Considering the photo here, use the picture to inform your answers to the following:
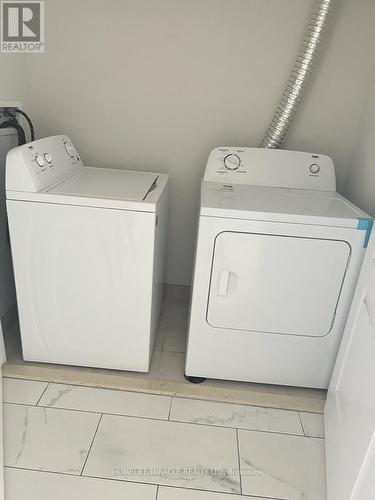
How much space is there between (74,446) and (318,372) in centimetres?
106

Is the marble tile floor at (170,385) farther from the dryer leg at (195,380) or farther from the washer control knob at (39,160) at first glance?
the washer control knob at (39,160)

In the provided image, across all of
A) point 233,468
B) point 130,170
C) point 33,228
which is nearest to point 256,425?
point 233,468

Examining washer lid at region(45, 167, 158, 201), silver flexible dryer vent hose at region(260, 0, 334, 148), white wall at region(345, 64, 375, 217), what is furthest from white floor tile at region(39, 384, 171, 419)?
silver flexible dryer vent hose at region(260, 0, 334, 148)

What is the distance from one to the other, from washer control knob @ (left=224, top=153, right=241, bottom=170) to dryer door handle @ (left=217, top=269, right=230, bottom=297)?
2.24 feet

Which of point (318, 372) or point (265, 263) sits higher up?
point (265, 263)

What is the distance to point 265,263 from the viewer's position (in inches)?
57.9

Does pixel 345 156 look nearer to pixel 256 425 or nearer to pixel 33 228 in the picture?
pixel 256 425

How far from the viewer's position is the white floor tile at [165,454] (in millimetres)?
1286

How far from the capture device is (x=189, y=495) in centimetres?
123

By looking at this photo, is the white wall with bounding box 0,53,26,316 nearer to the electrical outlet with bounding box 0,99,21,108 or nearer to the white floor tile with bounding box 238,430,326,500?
the electrical outlet with bounding box 0,99,21,108

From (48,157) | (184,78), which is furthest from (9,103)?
(184,78)

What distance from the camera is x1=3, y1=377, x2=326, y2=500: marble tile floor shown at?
49.2 inches

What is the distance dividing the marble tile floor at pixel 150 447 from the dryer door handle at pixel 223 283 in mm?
523

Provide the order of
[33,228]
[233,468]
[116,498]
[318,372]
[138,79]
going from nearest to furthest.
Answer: [116,498] < [233,468] < [33,228] < [318,372] < [138,79]
